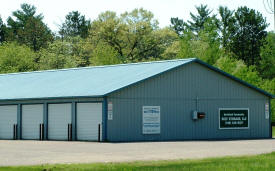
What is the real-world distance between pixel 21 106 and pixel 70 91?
410cm

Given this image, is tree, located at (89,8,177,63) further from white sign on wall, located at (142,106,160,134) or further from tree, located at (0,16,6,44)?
white sign on wall, located at (142,106,160,134)

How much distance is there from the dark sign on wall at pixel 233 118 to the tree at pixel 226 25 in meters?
47.3

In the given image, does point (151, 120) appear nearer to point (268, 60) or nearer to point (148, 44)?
point (268, 60)

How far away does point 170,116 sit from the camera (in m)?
37.2

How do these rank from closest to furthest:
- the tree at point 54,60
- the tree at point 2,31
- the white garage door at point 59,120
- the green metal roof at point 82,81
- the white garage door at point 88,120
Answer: the white garage door at point 88,120 → the green metal roof at point 82,81 → the white garage door at point 59,120 → the tree at point 54,60 → the tree at point 2,31

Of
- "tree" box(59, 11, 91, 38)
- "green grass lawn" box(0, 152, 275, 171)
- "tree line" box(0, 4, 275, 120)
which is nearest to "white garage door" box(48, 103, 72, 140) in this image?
"green grass lawn" box(0, 152, 275, 171)

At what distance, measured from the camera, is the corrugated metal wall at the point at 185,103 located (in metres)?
35.3

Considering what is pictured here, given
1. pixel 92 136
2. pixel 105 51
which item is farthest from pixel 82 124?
pixel 105 51

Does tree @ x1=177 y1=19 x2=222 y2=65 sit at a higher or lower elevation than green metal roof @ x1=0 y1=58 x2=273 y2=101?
higher

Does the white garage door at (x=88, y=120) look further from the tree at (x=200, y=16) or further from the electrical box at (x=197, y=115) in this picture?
the tree at (x=200, y=16)

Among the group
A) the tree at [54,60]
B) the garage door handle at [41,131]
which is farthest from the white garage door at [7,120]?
the tree at [54,60]

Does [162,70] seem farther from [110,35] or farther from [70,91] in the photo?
[110,35]

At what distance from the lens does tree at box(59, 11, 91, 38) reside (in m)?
116

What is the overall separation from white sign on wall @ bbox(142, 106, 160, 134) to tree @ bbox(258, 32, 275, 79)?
47747 millimetres
